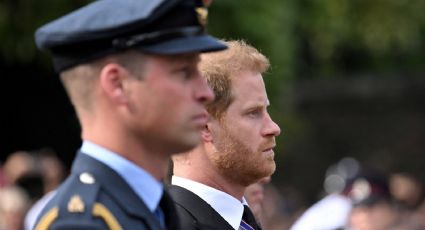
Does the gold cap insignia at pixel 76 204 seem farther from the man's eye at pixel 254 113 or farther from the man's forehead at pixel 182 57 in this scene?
the man's eye at pixel 254 113

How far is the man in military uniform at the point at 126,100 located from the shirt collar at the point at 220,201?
119 centimetres

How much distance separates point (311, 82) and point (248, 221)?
20661mm

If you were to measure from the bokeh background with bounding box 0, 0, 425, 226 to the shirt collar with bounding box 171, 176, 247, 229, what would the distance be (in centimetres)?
999

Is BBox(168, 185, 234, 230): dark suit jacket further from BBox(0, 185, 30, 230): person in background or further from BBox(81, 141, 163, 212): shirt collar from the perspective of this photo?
BBox(0, 185, 30, 230): person in background

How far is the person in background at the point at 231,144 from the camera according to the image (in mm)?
4992

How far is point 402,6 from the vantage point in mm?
19797

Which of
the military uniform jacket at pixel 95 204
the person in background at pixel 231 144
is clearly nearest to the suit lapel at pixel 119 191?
the military uniform jacket at pixel 95 204

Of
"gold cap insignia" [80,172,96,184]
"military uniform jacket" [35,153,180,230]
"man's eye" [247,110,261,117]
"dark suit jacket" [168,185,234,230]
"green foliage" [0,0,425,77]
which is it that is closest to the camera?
"military uniform jacket" [35,153,180,230]

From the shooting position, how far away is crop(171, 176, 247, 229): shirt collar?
4.96 meters

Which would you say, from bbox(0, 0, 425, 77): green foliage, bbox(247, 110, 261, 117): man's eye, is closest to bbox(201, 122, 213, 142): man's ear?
bbox(247, 110, 261, 117): man's eye

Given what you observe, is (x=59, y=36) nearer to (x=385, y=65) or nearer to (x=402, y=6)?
(x=402, y=6)

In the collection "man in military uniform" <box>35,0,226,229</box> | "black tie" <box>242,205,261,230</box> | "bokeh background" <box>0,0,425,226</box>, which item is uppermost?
"man in military uniform" <box>35,0,226,229</box>

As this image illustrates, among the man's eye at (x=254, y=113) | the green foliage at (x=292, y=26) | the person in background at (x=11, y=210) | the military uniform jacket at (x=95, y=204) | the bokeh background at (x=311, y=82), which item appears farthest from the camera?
the bokeh background at (x=311, y=82)

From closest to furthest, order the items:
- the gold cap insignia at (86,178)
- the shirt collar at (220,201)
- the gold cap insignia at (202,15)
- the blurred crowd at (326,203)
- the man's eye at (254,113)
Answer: the gold cap insignia at (86,178) < the gold cap insignia at (202,15) < the shirt collar at (220,201) < the man's eye at (254,113) < the blurred crowd at (326,203)
